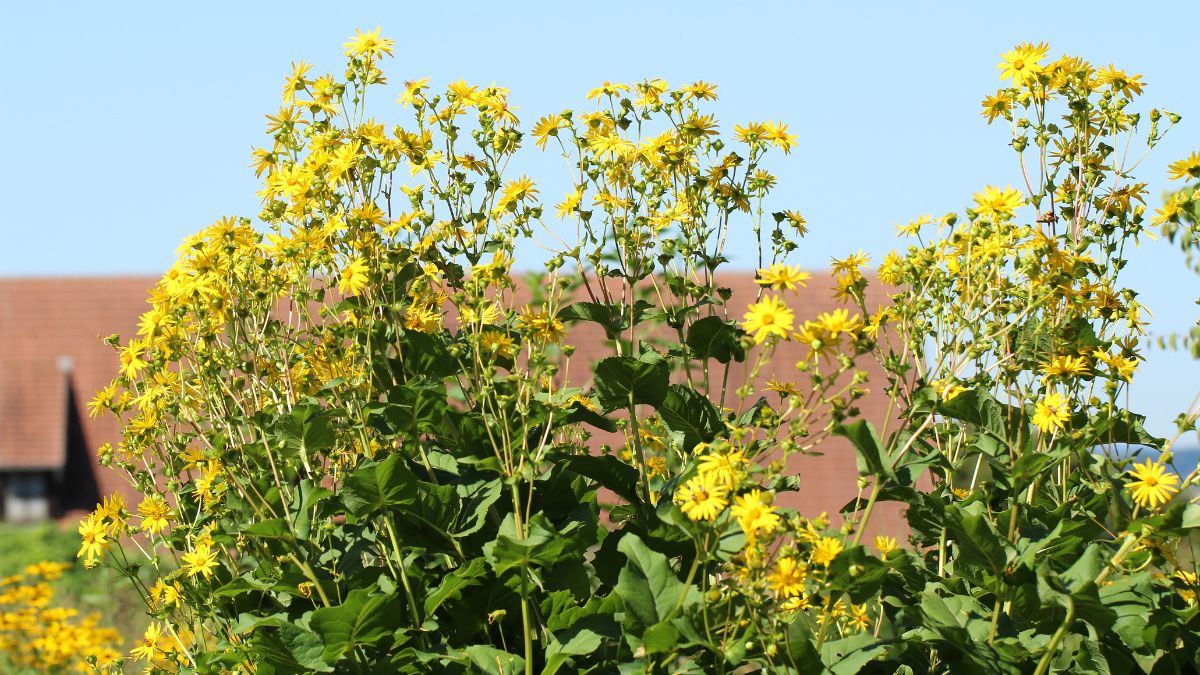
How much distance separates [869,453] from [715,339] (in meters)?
0.44

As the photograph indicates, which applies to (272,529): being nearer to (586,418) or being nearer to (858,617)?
(586,418)

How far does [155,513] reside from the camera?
2898mm

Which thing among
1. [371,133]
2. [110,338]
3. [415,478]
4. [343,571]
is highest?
[371,133]

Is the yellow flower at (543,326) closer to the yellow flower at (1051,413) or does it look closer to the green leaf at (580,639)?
the green leaf at (580,639)

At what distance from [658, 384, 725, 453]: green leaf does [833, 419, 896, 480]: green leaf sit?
0.34 m

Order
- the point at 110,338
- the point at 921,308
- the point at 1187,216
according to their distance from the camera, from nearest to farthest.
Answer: the point at 921,308 → the point at 1187,216 → the point at 110,338

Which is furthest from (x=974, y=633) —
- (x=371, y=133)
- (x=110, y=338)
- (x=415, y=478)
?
(x=110, y=338)

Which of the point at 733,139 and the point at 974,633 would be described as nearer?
the point at 974,633

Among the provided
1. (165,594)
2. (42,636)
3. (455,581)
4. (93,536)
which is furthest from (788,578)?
(42,636)

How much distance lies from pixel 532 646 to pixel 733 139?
1.13m

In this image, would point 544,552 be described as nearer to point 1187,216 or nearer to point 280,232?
point 280,232

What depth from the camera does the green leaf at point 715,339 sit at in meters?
2.46

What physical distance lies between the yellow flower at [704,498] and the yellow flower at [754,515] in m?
0.03

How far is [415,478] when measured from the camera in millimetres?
2326
